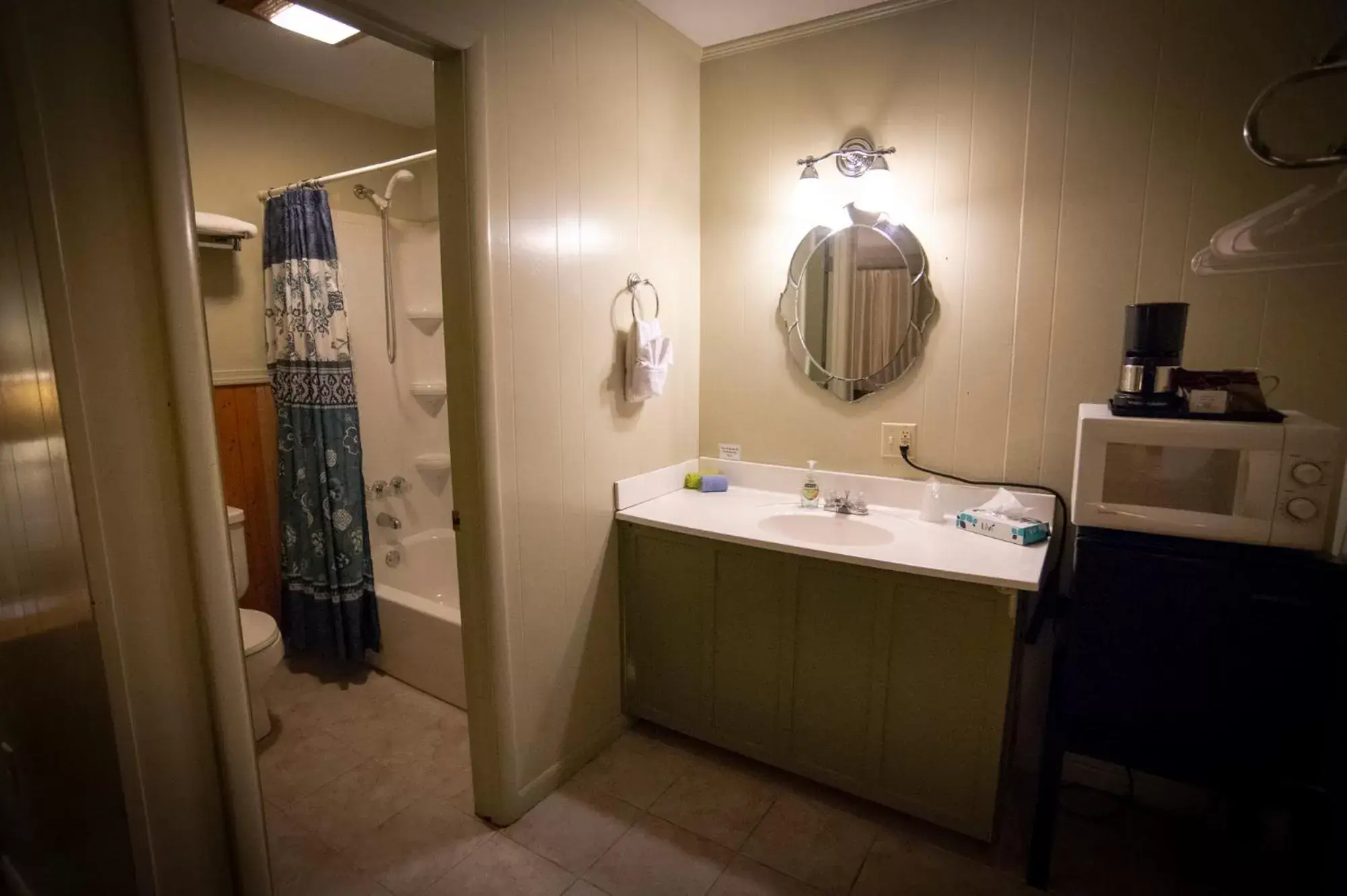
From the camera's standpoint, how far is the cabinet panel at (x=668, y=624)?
6.85ft

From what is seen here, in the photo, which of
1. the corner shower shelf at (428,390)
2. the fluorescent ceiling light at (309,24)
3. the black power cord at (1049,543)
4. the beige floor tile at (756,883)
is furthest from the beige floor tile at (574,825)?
the fluorescent ceiling light at (309,24)

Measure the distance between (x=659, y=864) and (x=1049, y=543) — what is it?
137 cm

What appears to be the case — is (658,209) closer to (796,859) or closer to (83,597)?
(83,597)

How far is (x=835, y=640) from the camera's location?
6.09ft

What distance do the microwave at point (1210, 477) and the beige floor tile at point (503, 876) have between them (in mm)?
1556

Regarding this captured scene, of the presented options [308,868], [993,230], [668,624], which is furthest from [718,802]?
[993,230]

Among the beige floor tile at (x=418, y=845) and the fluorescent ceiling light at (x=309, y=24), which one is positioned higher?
the fluorescent ceiling light at (x=309, y=24)

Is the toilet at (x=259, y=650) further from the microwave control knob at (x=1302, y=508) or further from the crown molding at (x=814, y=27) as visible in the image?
the microwave control knob at (x=1302, y=508)

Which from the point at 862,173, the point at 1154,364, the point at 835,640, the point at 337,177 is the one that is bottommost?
the point at 835,640

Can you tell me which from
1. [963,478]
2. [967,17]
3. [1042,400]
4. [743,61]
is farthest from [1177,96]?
[743,61]

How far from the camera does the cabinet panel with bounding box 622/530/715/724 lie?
209 cm

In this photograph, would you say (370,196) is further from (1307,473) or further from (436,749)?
(1307,473)

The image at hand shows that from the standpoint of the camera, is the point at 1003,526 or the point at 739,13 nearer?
the point at 1003,526

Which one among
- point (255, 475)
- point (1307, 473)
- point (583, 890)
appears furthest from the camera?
point (255, 475)
